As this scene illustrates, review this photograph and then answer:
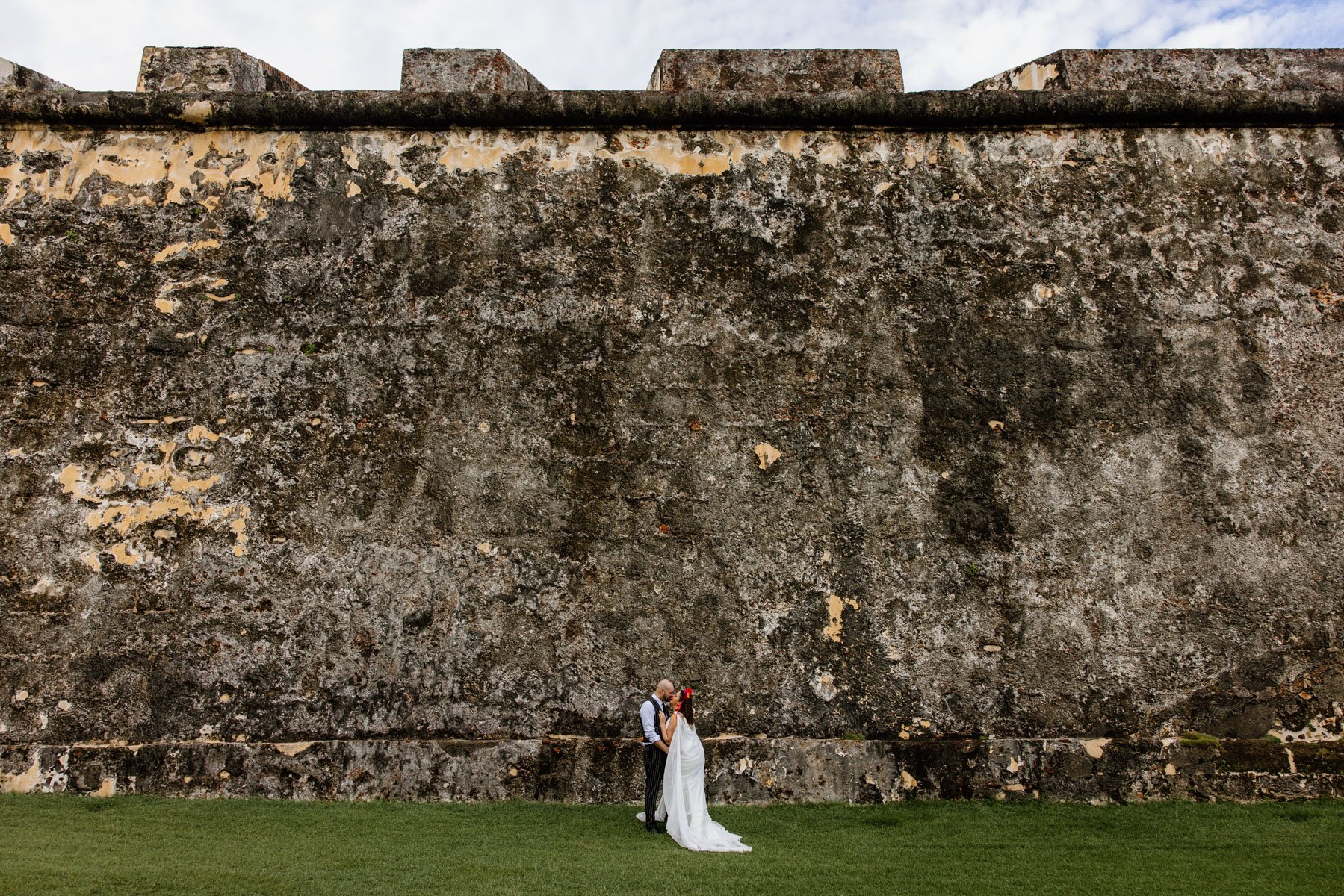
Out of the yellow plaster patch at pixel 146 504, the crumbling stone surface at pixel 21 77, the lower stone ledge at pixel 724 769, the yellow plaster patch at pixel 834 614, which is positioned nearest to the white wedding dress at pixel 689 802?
the lower stone ledge at pixel 724 769

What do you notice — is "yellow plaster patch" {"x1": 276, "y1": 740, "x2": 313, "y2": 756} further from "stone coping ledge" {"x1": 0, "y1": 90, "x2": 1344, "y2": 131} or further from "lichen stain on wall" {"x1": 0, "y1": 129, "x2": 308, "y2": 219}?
"stone coping ledge" {"x1": 0, "y1": 90, "x2": 1344, "y2": 131}

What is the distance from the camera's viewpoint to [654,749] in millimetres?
4262

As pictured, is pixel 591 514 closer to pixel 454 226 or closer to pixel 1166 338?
pixel 454 226

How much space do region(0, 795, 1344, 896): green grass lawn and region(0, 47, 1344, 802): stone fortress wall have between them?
19 cm

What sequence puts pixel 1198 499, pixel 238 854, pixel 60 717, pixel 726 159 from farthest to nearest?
1. pixel 726 159
2. pixel 1198 499
3. pixel 60 717
4. pixel 238 854

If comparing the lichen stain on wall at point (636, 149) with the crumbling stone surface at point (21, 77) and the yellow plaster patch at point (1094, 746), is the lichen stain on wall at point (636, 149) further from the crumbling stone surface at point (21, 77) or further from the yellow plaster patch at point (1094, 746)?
the yellow plaster patch at point (1094, 746)

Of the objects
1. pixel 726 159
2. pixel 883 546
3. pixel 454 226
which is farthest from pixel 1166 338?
pixel 454 226

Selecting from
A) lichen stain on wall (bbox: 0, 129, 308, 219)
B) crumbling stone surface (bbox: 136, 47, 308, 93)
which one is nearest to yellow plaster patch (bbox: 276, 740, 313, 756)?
lichen stain on wall (bbox: 0, 129, 308, 219)

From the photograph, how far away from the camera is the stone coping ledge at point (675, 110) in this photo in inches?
196

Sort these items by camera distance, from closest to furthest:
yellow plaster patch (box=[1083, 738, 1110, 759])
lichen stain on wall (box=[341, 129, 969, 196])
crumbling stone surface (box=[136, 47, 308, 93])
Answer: yellow plaster patch (box=[1083, 738, 1110, 759])
lichen stain on wall (box=[341, 129, 969, 196])
crumbling stone surface (box=[136, 47, 308, 93])

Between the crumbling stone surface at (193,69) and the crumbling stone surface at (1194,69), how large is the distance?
4696 millimetres

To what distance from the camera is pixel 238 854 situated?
11.9 feet

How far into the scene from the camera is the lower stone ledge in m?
4.36

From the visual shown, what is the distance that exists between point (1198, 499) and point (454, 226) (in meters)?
4.25
